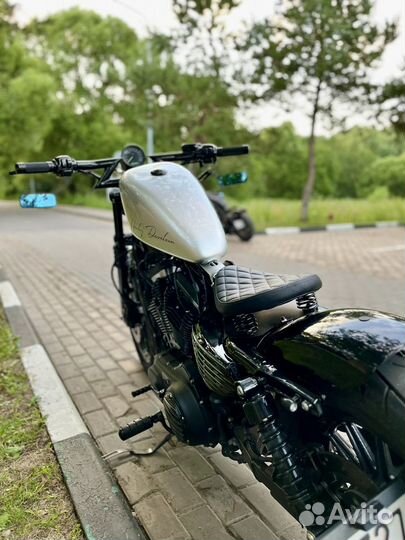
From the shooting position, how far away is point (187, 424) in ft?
5.88

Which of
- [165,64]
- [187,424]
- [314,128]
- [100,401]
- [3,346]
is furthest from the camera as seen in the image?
[165,64]

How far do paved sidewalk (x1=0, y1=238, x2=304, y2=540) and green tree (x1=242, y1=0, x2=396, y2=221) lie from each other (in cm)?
939

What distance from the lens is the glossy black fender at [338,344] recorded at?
1175mm

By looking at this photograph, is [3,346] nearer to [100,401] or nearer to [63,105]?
[100,401]

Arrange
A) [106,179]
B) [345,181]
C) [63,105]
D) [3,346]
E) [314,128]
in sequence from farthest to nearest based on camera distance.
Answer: [345,181], [63,105], [314,128], [3,346], [106,179]

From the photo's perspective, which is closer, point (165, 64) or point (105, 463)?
point (105, 463)

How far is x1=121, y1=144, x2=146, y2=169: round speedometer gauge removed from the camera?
254 cm


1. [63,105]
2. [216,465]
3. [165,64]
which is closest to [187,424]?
[216,465]

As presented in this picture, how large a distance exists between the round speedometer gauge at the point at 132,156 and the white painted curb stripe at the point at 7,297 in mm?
2722

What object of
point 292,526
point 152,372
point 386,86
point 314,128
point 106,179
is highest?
point 386,86

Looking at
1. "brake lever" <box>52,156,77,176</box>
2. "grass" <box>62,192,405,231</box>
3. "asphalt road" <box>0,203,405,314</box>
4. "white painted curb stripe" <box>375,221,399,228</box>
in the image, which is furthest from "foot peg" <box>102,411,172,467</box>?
"white painted curb stripe" <box>375,221,399,228</box>

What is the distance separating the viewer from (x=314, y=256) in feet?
26.8

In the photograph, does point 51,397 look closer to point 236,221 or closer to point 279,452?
point 279,452

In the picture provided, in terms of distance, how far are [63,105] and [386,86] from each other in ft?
66.0
